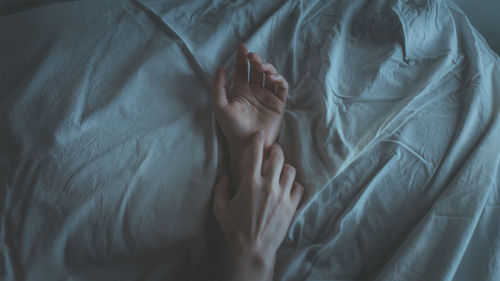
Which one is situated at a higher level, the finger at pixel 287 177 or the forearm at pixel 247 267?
the finger at pixel 287 177

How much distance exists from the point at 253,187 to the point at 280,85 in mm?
245

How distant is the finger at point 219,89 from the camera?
646mm

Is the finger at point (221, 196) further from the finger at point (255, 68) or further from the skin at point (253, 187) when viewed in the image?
the finger at point (255, 68)

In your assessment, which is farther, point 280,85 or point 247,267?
point 280,85

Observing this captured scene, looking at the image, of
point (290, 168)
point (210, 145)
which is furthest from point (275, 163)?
point (210, 145)

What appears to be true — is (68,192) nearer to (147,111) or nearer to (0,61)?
(147,111)

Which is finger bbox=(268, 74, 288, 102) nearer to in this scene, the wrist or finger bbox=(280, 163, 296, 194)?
finger bbox=(280, 163, 296, 194)

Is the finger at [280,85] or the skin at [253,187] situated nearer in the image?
the skin at [253,187]

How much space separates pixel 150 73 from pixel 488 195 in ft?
2.28

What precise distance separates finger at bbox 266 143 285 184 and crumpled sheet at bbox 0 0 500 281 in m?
0.03

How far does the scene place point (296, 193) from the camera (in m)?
0.58

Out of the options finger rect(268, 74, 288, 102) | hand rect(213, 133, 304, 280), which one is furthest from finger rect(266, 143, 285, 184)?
Answer: finger rect(268, 74, 288, 102)

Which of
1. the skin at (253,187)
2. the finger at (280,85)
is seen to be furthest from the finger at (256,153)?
the finger at (280,85)

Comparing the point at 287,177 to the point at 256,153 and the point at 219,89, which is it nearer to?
the point at 256,153
